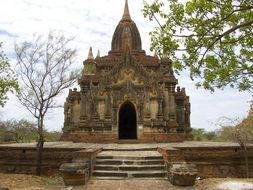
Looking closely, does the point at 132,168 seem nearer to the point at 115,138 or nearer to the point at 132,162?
the point at 132,162

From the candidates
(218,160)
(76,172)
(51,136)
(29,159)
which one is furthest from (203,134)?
(76,172)

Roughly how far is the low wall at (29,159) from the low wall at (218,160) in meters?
4.94

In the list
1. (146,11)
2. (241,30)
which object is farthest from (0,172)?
(241,30)

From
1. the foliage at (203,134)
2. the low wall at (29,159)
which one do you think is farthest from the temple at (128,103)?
the foliage at (203,134)

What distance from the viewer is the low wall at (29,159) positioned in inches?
574

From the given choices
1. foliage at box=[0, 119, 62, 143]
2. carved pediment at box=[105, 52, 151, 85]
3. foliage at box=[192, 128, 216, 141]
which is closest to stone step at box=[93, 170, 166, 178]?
carved pediment at box=[105, 52, 151, 85]

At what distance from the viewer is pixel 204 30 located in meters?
9.09

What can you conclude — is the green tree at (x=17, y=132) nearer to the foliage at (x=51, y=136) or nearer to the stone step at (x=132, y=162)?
the foliage at (x=51, y=136)

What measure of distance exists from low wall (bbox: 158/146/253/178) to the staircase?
2.10 metres

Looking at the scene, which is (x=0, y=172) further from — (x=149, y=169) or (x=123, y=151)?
(x=149, y=169)

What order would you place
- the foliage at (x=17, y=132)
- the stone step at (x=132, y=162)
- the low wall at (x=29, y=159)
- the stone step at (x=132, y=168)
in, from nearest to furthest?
1. the stone step at (x=132, y=168)
2. the stone step at (x=132, y=162)
3. the low wall at (x=29, y=159)
4. the foliage at (x=17, y=132)

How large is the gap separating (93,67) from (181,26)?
15345mm

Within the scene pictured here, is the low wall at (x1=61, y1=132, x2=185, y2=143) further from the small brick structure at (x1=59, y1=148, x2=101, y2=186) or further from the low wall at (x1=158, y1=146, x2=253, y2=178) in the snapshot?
the small brick structure at (x1=59, y1=148, x2=101, y2=186)

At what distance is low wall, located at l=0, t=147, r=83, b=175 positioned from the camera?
1457 centimetres
